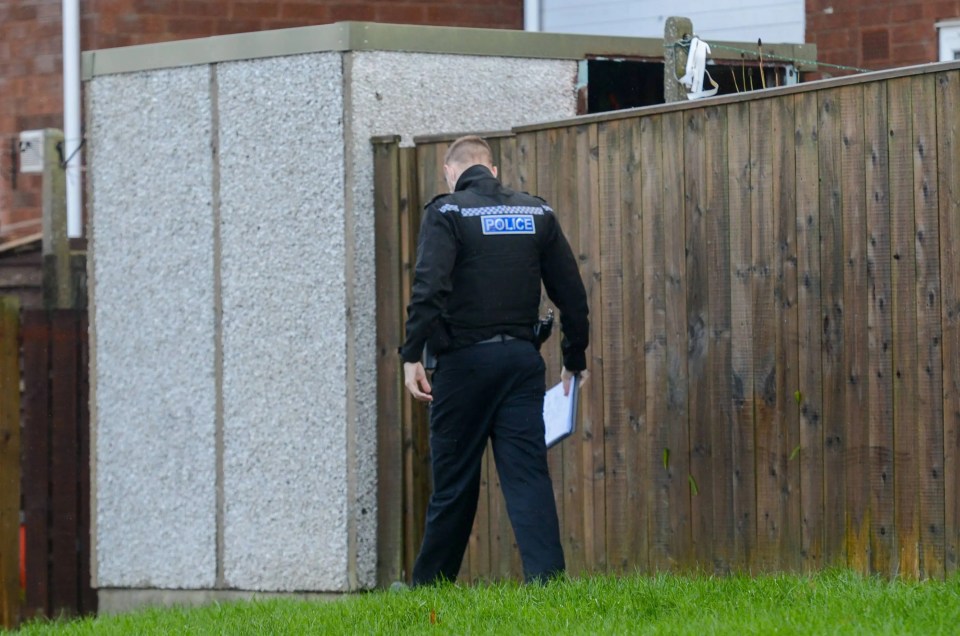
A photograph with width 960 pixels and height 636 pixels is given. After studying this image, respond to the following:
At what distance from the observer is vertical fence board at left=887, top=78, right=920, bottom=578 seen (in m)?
6.16

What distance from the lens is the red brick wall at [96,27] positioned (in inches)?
496

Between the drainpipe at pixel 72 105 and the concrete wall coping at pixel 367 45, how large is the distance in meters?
3.70

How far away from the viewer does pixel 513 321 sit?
22.0ft

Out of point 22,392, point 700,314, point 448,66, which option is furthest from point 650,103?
point 22,392

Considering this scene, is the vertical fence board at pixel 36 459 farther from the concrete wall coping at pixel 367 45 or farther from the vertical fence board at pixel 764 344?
the vertical fence board at pixel 764 344

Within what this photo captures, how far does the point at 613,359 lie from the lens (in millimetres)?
7316

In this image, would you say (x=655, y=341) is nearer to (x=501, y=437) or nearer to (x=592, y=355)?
(x=592, y=355)

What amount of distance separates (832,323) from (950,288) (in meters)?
0.53

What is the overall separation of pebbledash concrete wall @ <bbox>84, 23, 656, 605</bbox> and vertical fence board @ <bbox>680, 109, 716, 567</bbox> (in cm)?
165

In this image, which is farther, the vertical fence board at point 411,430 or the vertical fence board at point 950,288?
the vertical fence board at point 411,430

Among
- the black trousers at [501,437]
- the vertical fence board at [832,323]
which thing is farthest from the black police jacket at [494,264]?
the vertical fence board at [832,323]

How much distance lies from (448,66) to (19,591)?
11.9ft

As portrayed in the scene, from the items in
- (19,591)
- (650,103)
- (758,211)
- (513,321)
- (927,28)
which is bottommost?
(19,591)

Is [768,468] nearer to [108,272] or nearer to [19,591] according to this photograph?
[108,272]
